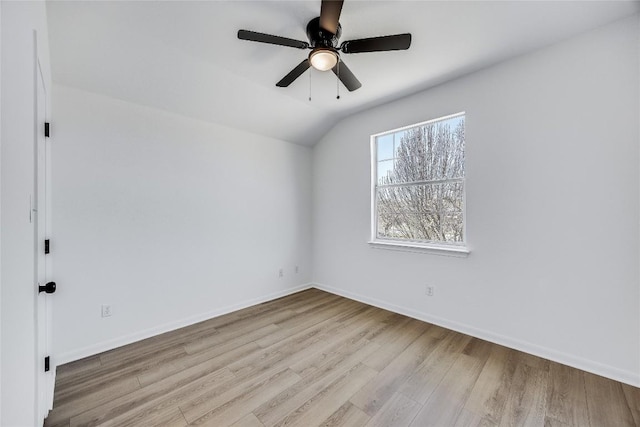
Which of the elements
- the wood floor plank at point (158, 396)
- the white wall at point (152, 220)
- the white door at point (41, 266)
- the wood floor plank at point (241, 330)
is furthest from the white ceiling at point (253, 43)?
the wood floor plank at point (158, 396)

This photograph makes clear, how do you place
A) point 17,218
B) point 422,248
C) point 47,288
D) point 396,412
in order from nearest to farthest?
point 17,218 < point 47,288 < point 396,412 < point 422,248

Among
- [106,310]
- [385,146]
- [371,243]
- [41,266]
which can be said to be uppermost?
[385,146]

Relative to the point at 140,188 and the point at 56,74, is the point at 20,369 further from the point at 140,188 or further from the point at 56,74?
the point at 56,74

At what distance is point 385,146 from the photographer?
140 inches

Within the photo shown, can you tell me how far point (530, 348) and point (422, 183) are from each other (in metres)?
1.91

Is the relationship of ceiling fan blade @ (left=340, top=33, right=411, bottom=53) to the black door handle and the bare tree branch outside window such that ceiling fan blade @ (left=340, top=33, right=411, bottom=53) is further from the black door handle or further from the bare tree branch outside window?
the black door handle

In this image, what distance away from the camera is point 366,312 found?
10.9 ft

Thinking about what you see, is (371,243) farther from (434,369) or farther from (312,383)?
(312,383)

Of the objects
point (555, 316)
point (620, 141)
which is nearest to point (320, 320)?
point (555, 316)

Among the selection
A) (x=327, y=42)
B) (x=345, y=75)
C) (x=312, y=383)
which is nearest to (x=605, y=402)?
(x=312, y=383)

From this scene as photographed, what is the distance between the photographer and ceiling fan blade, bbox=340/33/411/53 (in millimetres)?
1728

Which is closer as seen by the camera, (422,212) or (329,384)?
(329,384)

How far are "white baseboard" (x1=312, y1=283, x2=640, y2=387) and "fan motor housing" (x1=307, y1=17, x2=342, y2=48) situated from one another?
2909mm

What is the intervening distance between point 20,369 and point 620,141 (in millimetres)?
3742
